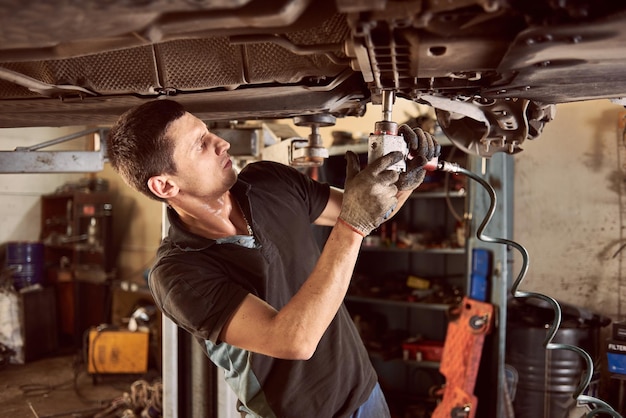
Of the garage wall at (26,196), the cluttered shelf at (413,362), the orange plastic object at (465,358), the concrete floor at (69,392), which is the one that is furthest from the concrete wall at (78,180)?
the orange plastic object at (465,358)

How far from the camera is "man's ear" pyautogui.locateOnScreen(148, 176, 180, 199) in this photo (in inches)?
47.1

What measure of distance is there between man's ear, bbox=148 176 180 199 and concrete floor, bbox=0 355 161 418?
7.62 feet

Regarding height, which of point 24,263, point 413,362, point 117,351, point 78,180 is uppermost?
point 78,180

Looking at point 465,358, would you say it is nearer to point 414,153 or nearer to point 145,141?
point 414,153

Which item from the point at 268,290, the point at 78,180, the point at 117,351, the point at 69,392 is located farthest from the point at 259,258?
the point at 78,180

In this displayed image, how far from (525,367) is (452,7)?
228 cm

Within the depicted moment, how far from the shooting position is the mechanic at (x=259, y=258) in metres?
0.98

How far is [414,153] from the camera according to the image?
3.48 feet

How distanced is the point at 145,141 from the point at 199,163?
130 millimetres

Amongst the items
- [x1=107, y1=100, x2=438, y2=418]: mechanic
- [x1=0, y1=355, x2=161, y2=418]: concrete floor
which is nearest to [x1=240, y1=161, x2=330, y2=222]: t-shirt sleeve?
[x1=107, y1=100, x2=438, y2=418]: mechanic

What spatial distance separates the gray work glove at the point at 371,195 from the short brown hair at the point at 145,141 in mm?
446

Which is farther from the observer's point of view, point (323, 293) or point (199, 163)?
point (199, 163)

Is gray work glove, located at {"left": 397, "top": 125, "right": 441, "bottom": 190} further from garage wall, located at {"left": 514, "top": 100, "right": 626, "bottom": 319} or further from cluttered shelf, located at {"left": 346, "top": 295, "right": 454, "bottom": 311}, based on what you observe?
garage wall, located at {"left": 514, "top": 100, "right": 626, "bottom": 319}

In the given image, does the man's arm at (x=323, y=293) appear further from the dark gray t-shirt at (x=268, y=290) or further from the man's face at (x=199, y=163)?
the man's face at (x=199, y=163)
